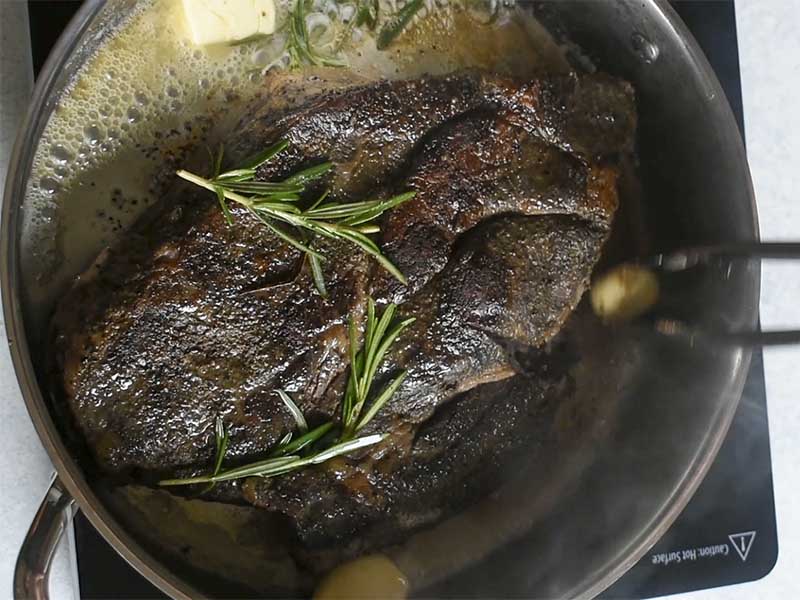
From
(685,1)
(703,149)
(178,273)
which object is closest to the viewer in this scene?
(178,273)

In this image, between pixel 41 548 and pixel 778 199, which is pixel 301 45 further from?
pixel 778 199

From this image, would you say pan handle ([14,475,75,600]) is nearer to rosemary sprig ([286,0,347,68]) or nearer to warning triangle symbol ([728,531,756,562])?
rosemary sprig ([286,0,347,68])

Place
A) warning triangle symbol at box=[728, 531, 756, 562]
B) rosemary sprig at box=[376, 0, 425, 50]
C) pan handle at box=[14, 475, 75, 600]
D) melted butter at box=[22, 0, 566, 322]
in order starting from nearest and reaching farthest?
pan handle at box=[14, 475, 75, 600]
melted butter at box=[22, 0, 566, 322]
rosemary sprig at box=[376, 0, 425, 50]
warning triangle symbol at box=[728, 531, 756, 562]

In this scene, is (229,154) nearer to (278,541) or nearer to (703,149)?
(278,541)

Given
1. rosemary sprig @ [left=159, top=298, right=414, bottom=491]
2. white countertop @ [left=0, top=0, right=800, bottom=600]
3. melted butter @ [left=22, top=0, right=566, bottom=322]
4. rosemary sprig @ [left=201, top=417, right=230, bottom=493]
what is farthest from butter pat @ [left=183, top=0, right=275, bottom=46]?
white countertop @ [left=0, top=0, right=800, bottom=600]


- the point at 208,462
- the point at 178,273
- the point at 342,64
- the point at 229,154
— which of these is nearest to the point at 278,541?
the point at 208,462
